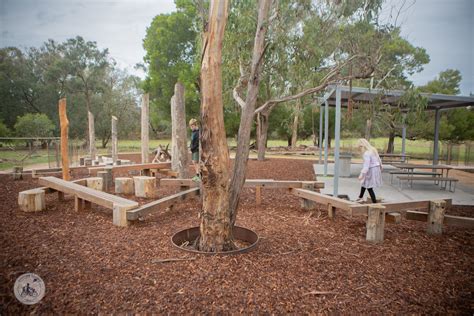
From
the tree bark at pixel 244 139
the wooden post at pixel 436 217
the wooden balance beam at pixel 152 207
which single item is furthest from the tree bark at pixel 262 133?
the tree bark at pixel 244 139

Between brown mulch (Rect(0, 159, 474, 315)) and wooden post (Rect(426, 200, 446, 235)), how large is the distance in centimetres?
15

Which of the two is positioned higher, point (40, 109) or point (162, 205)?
point (40, 109)

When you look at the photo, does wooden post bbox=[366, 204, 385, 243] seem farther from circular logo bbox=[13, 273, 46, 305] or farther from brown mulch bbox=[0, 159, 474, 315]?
circular logo bbox=[13, 273, 46, 305]

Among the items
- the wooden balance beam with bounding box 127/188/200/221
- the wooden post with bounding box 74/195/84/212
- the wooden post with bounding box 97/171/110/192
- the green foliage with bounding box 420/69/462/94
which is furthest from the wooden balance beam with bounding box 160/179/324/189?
the green foliage with bounding box 420/69/462/94

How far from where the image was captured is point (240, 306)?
243 centimetres

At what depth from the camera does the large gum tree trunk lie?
3.19 metres

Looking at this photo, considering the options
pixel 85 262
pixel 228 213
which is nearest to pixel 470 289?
pixel 228 213

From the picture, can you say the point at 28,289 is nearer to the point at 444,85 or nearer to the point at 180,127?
the point at 180,127

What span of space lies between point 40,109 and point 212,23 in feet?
83.0

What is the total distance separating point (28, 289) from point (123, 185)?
4843mm

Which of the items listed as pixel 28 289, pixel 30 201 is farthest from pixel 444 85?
pixel 28 289

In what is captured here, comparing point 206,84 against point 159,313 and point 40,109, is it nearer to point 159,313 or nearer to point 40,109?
point 159,313

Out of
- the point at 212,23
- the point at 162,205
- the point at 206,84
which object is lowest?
the point at 162,205

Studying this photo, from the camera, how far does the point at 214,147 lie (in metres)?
3.29
